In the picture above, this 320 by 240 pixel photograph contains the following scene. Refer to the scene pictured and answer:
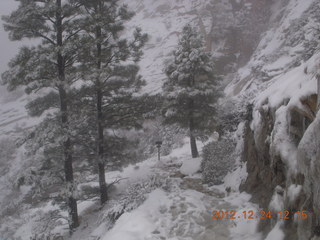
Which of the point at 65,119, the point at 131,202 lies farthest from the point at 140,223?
the point at 65,119

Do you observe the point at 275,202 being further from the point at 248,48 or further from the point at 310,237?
the point at 248,48

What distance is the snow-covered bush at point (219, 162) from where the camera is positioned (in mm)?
8023

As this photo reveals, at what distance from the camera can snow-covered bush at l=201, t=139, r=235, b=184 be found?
26.3 ft

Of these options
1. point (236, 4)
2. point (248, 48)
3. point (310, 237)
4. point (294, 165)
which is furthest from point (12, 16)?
point (236, 4)

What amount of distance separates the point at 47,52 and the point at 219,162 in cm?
700

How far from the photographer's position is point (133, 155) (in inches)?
377

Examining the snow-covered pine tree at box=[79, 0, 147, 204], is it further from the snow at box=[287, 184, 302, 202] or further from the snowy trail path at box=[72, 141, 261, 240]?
the snow at box=[287, 184, 302, 202]

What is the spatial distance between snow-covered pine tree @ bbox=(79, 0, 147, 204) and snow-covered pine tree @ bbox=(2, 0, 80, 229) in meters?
0.61

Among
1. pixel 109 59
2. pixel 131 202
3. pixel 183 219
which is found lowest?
pixel 183 219
